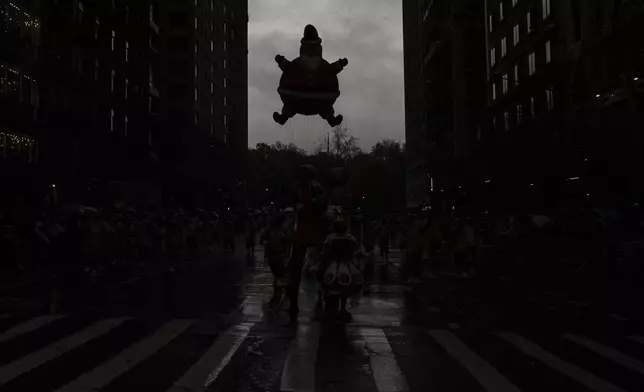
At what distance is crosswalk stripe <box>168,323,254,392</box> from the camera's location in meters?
7.54

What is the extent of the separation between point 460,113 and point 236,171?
1151 inches

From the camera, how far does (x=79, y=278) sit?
66.5 feet

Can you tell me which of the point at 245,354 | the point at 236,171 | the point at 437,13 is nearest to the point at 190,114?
the point at 236,171

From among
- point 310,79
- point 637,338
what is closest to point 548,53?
point 310,79

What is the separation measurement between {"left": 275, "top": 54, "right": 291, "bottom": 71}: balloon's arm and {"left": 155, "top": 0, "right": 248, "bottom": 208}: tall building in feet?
178

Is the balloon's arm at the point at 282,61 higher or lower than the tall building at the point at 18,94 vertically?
lower

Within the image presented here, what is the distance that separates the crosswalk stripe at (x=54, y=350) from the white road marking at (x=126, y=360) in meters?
0.76

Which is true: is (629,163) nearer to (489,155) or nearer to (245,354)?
(489,155)

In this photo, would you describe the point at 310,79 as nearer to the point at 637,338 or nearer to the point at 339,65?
the point at 339,65

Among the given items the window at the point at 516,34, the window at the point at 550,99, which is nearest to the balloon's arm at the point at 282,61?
the window at the point at 550,99

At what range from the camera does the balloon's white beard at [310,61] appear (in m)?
13.5

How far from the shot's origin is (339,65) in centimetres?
1369

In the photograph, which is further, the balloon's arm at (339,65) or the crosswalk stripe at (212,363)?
the balloon's arm at (339,65)

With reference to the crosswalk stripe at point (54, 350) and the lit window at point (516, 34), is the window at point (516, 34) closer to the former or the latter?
the lit window at point (516, 34)
